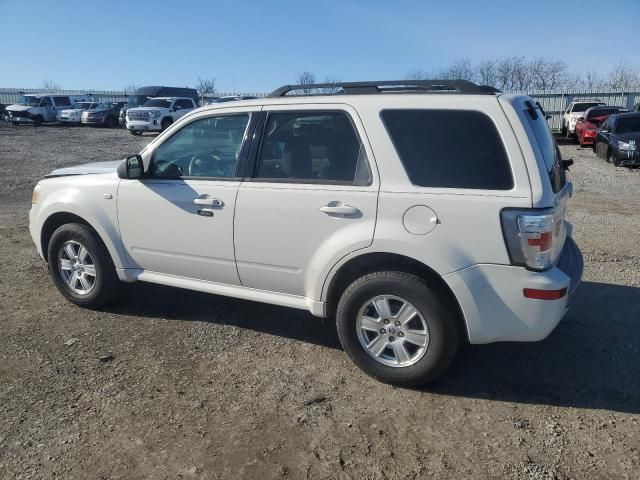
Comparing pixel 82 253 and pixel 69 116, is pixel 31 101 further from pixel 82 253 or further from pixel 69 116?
pixel 82 253

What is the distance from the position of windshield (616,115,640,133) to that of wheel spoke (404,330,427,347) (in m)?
14.8

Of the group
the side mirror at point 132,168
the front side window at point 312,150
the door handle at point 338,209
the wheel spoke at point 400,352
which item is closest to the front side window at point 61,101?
the side mirror at point 132,168

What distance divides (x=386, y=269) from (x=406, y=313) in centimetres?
31

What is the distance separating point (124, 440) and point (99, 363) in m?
1.08

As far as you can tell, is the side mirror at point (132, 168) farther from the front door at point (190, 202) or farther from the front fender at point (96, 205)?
the front fender at point (96, 205)

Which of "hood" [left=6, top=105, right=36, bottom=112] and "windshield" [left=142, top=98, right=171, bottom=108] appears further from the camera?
"hood" [left=6, top=105, right=36, bottom=112]

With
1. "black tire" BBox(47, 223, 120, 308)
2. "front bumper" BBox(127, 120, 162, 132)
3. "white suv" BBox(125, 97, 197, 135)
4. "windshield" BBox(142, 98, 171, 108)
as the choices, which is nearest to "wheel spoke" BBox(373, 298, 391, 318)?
"black tire" BBox(47, 223, 120, 308)

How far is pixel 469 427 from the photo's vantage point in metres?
3.29

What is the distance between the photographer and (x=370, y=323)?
3.72 meters

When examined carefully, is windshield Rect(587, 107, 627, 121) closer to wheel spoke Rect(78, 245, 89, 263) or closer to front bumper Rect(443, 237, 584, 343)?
front bumper Rect(443, 237, 584, 343)

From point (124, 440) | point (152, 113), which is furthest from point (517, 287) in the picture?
point (152, 113)

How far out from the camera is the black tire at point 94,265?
15.9 ft

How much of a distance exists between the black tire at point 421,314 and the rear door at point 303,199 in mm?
265

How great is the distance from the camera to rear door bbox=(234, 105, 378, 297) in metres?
3.66
